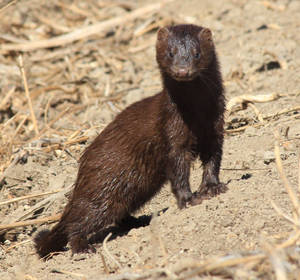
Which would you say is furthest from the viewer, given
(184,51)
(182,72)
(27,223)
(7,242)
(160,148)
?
(7,242)

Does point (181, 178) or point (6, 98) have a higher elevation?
point (181, 178)

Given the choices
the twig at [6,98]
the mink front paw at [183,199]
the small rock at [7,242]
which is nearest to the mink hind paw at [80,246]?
the small rock at [7,242]

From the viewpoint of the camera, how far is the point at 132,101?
29.2 ft

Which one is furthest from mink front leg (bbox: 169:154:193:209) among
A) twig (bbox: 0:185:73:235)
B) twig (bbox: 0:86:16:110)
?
twig (bbox: 0:86:16:110)

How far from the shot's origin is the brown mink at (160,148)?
5.32 m

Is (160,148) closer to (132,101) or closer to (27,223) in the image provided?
(27,223)

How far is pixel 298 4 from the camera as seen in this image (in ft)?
34.8

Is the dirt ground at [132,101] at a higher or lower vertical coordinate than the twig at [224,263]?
lower

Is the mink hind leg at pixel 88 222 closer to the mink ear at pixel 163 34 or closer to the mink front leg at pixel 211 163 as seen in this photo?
the mink front leg at pixel 211 163

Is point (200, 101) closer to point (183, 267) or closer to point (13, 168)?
point (183, 267)

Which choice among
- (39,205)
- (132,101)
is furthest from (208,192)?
(132,101)

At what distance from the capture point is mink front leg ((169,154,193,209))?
542cm

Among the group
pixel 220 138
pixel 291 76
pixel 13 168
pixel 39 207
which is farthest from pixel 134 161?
pixel 291 76

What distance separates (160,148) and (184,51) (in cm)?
96
